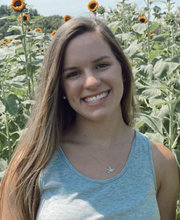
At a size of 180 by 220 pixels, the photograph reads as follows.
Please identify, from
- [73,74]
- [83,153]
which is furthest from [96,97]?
[83,153]

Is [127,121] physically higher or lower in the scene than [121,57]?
lower

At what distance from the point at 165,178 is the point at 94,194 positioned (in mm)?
319

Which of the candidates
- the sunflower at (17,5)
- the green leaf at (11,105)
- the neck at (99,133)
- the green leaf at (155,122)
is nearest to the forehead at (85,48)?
the neck at (99,133)

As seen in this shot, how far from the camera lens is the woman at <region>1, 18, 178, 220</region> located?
1350 millimetres

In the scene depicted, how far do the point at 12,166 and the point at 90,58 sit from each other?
18.2 inches

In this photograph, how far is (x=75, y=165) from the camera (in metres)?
1.42

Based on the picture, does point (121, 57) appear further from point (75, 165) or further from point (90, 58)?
point (75, 165)

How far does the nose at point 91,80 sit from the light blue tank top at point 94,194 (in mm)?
274

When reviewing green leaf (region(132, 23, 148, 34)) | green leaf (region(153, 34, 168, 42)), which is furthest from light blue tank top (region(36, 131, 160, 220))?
green leaf (region(132, 23, 148, 34))

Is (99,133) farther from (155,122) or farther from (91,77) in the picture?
(155,122)

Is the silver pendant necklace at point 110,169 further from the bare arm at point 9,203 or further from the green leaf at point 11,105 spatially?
the green leaf at point 11,105

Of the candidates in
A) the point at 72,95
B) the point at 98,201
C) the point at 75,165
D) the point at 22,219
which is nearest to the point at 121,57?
the point at 72,95

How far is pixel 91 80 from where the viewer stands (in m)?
1.35

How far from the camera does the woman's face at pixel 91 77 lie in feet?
4.46
